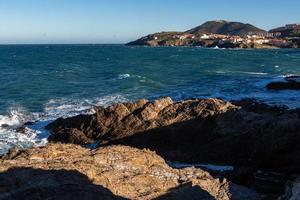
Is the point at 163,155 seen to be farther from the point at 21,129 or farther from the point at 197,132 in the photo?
the point at 21,129

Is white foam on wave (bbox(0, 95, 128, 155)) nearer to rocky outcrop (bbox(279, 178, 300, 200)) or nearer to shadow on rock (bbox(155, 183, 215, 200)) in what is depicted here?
shadow on rock (bbox(155, 183, 215, 200))

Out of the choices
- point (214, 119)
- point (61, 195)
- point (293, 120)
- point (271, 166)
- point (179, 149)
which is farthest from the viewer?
point (214, 119)

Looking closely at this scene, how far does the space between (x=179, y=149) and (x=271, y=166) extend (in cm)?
384

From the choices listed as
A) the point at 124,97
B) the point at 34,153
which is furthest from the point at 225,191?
the point at 124,97

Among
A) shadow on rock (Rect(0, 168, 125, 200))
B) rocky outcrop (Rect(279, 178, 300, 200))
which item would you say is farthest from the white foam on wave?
rocky outcrop (Rect(279, 178, 300, 200))

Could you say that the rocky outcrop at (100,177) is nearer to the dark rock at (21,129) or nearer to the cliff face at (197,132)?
→ the cliff face at (197,132)

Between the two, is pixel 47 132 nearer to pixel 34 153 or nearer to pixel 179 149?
pixel 179 149

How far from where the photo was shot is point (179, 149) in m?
18.4

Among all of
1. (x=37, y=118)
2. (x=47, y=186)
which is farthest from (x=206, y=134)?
(x=37, y=118)

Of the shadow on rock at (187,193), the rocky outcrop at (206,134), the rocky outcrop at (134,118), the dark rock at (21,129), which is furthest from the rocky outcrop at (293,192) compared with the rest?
the dark rock at (21,129)

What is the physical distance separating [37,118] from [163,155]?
13.9 meters

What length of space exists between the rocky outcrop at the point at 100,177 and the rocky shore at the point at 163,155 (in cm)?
2

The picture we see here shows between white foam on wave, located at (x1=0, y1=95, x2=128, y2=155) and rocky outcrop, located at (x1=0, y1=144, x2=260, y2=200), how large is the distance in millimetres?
11694

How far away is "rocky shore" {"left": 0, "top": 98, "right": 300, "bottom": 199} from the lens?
8953 mm
